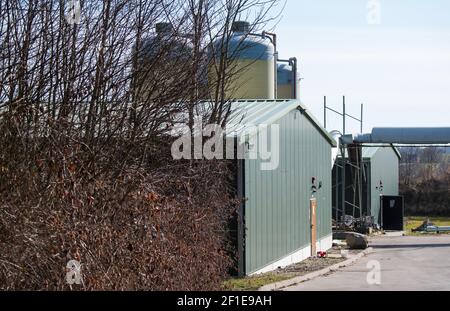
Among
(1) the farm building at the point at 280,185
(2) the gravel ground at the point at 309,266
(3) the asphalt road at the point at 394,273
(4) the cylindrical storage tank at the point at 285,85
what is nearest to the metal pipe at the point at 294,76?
(4) the cylindrical storage tank at the point at 285,85

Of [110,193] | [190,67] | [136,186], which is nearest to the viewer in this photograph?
[110,193]

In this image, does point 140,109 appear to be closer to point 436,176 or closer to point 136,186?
point 136,186

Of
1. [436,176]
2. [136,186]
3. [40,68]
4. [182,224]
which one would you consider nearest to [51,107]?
[40,68]

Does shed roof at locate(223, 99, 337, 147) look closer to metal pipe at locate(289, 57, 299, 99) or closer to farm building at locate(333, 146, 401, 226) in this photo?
metal pipe at locate(289, 57, 299, 99)

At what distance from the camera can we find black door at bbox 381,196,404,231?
168ft

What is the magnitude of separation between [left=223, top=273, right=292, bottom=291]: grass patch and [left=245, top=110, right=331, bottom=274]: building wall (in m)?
0.52

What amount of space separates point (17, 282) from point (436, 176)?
236 ft

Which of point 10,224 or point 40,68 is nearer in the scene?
point 10,224

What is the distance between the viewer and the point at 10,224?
22.4ft

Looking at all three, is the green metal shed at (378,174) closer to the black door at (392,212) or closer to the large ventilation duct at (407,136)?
the black door at (392,212)

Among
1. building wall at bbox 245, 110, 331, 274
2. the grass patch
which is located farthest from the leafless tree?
building wall at bbox 245, 110, 331, 274

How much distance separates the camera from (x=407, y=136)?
40.8 meters

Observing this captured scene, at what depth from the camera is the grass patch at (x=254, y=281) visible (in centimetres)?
1619

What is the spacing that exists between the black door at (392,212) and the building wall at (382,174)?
0.73m
